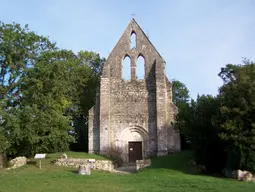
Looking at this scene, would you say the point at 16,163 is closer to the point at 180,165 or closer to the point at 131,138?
the point at 180,165

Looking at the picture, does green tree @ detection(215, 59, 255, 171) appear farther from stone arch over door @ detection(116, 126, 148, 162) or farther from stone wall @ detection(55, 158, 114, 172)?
stone arch over door @ detection(116, 126, 148, 162)

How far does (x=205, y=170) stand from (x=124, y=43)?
57.2 ft

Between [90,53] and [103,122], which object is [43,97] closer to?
[103,122]

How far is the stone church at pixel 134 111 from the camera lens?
32469 millimetres

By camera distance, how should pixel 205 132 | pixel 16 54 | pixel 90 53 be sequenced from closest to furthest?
pixel 205 132 < pixel 16 54 < pixel 90 53

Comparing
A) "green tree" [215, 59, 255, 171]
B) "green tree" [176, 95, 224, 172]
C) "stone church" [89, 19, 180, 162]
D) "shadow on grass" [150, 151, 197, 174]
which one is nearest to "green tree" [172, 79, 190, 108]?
"stone church" [89, 19, 180, 162]

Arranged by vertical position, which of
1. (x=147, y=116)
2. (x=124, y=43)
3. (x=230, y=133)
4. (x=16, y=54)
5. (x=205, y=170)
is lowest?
(x=205, y=170)

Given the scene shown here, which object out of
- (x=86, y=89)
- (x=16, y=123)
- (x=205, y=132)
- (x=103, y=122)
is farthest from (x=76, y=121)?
(x=205, y=132)

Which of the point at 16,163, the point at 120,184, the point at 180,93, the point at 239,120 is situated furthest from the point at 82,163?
the point at 180,93

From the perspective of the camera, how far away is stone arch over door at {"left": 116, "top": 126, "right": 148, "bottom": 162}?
109 feet

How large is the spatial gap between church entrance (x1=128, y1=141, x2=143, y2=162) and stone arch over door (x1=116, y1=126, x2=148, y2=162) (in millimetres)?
292

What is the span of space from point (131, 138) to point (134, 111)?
101 inches

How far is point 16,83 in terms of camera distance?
83.7 ft

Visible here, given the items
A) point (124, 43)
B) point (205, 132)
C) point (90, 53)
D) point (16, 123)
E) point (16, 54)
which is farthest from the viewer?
point (90, 53)
